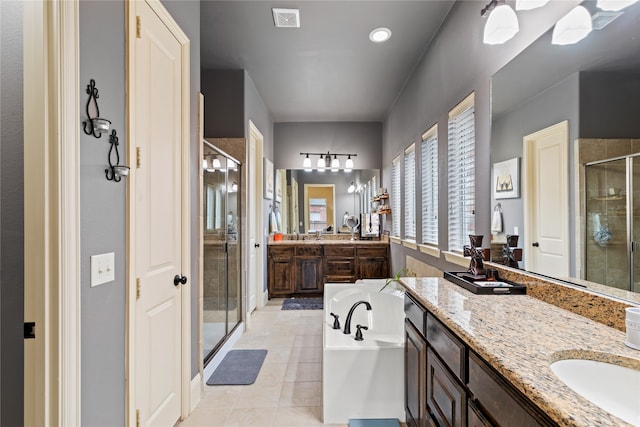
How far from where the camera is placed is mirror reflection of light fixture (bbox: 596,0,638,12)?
1086 mm

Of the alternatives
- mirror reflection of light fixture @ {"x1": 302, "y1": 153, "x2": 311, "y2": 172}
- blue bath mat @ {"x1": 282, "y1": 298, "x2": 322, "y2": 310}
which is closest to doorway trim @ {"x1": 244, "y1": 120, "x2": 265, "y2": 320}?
blue bath mat @ {"x1": 282, "y1": 298, "x2": 322, "y2": 310}

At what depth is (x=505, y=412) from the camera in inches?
32.6

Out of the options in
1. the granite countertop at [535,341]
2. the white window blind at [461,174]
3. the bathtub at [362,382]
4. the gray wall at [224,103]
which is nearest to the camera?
the granite countertop at [535,341]

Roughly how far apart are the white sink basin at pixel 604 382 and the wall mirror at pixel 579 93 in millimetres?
357

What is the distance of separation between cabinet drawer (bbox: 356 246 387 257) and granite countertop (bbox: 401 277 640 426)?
11.5ft

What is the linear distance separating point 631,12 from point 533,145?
57 centimetres

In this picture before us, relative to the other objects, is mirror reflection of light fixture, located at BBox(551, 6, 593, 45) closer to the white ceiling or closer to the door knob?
the white ceiling

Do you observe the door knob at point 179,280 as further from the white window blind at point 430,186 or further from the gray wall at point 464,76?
the white window blind at point 430,186

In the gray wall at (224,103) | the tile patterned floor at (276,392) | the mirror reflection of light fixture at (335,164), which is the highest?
the gray wall at (224,103)

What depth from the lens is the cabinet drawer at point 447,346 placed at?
1.11 m

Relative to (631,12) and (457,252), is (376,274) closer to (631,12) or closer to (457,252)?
(457,252)

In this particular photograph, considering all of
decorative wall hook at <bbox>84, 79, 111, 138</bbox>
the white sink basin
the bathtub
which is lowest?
the bathtub

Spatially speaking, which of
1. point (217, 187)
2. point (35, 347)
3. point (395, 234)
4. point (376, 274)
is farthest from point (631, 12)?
point (376, 274)

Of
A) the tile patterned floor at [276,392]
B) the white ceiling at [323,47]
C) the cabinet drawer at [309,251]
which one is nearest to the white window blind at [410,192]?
the white ceiling at [323,47]
